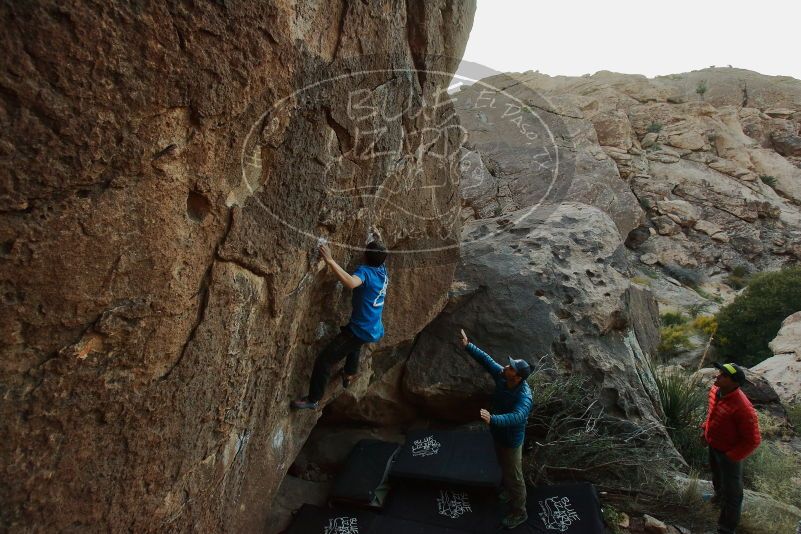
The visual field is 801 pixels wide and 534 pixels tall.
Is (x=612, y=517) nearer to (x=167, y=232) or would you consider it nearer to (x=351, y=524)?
(x=351, y=524)

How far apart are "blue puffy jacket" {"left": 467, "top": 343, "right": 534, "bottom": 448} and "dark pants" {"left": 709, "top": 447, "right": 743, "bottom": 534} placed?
5.31ft

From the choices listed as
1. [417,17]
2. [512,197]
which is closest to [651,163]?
[512,197]

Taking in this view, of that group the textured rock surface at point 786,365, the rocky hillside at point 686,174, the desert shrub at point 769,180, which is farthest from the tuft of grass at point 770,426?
the desert shrub at point 769,180

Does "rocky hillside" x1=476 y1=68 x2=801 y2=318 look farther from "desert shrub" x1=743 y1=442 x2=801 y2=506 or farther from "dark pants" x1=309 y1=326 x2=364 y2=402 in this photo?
"dark pants" x1=309 y1=326 x2=364 y2=402

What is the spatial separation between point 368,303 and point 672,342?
827 cm

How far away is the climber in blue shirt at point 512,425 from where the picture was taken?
3.20m

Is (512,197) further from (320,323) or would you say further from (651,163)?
(320,323)

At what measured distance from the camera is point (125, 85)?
1676 millimetres

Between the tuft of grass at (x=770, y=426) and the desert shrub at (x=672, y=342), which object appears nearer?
the tuft of grass at (x=770, y=426)

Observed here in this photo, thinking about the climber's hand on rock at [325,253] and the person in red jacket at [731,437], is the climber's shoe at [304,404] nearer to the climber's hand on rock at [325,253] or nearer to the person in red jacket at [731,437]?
the climber's hand on rock at [325,253]

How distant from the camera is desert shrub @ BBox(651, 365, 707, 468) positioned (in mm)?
4898

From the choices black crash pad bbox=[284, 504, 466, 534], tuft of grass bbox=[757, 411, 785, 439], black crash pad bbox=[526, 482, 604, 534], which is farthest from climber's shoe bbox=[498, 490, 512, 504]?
tuft of grass bbox=[757, 411, 785, 439]

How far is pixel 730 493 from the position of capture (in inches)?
139

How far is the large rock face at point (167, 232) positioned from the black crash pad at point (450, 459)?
4.19 ft
